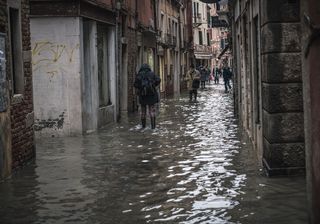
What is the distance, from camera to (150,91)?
16672 millimetres

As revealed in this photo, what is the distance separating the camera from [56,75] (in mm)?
15680

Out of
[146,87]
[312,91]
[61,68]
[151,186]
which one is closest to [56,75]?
[61,68]

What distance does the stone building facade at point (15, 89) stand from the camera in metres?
9.78

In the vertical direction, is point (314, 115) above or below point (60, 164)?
above

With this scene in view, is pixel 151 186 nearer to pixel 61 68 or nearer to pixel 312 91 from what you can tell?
pixel 312 91

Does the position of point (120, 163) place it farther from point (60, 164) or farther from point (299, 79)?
point (299, 79)

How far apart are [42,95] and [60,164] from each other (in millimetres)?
4934

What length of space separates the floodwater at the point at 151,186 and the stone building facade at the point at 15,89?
→ 344 millimetres

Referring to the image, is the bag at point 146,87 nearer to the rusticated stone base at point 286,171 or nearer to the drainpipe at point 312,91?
the rusticated stone base at point 286,171

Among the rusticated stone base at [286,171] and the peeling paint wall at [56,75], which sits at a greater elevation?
the peeling paint wall at [56,75]

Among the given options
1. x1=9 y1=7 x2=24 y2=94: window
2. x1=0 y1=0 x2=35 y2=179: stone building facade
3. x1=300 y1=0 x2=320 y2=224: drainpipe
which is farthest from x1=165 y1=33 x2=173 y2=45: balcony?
x1=300 y1=0 x2=320 y2=224: drainpipe

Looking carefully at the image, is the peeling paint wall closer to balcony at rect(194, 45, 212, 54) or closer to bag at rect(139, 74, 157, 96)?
bag at rect(139, 74, 157, 96)

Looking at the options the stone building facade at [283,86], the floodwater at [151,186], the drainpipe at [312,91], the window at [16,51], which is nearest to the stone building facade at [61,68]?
the floodwater at [151,186]

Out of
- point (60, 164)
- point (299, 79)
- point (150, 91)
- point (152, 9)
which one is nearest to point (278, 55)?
point (299, 79)
